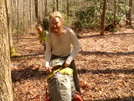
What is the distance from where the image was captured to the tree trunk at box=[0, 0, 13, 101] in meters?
2.04

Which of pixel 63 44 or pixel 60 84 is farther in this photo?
pixel 63 44

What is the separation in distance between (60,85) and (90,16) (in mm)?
14400

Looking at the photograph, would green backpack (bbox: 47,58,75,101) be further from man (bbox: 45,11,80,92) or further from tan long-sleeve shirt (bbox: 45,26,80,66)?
tan long-sleeve shirt (bbox: 45,26,80,66)

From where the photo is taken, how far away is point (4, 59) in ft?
6.90

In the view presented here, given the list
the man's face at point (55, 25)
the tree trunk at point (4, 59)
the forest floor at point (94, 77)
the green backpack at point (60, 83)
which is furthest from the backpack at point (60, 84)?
the forest floor at point (94, 77)

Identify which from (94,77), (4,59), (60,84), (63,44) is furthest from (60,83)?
(94,77)

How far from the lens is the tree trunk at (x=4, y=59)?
2035 mm

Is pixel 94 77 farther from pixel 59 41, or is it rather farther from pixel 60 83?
pixel 60 83

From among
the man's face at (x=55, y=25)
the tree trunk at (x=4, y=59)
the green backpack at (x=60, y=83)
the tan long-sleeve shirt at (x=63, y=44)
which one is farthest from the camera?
the tan long-sleeve shirt at (x=63, y=44)

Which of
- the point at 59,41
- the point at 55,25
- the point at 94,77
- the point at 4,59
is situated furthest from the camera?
the point at 94,77

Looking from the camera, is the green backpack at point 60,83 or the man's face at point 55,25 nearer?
the green backpack at point 60,83

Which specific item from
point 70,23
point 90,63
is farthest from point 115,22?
point 90,63

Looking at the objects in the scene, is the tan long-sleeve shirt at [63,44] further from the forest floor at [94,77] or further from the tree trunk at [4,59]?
the forest floor at [94,77]

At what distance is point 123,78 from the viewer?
4.46 meters
